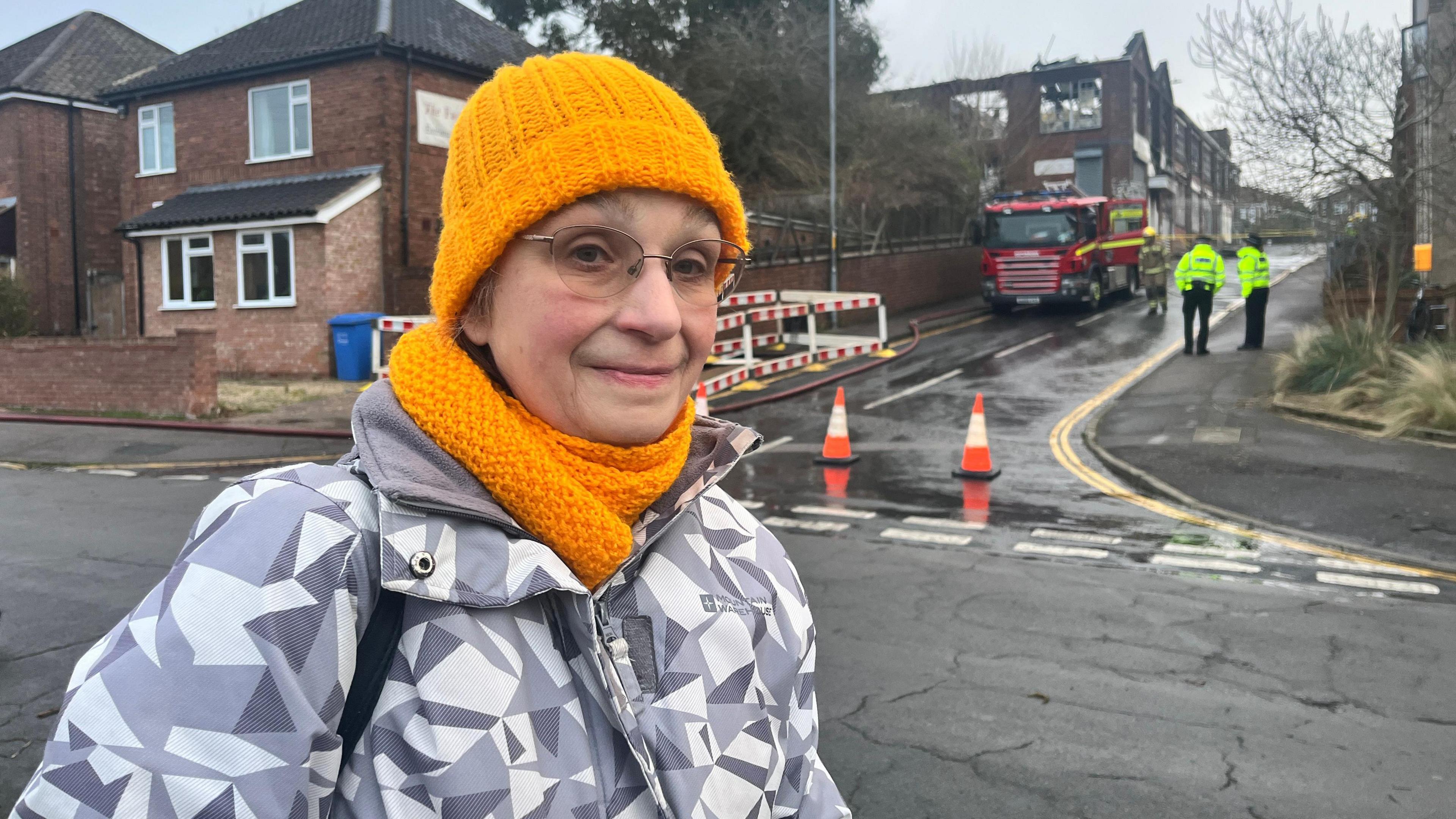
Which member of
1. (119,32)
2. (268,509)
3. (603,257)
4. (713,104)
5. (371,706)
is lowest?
(371,706)

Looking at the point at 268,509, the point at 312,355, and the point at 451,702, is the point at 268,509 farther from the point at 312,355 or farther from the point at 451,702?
the point at 312,355

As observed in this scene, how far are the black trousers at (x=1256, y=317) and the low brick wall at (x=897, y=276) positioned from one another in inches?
392

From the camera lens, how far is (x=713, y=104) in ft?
92.5

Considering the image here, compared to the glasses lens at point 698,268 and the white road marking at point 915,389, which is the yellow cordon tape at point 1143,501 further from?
the glasses lens at point 698,268

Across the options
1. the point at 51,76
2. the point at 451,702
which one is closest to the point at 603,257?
the point at 451,702

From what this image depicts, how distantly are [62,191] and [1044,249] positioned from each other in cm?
2570

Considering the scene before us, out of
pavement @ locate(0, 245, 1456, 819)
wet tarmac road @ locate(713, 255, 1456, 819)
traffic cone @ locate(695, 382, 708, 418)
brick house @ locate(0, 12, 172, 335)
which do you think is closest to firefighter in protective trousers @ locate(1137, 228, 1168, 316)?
traffic cone @ locate(695, 382, 708, 418)

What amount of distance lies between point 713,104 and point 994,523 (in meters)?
20.8

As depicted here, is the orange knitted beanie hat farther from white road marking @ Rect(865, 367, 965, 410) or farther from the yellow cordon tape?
white road marking @ Rect(865, 367, 965, 410)

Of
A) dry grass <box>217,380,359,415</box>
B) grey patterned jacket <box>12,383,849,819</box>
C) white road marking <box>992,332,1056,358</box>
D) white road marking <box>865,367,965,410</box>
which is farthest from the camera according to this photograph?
white road marking <box>992,332,1056,358</box>

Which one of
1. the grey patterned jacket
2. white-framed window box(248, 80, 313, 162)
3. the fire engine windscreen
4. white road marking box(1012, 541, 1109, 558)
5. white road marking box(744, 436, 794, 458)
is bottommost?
white road marking box(1012, 541, 1109, 558)

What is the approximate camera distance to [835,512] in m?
9.73

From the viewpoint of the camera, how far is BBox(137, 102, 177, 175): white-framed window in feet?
89.0

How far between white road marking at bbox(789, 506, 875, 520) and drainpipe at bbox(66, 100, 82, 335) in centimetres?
2785
